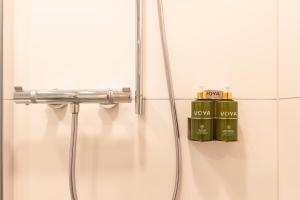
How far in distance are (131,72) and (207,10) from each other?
304 millimetres

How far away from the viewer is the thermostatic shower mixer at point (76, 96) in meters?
0.85

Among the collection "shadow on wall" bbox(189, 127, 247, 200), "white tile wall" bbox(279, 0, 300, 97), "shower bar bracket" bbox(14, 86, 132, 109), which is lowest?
"shadow on wall" bbox(189, 127, 247, 200)

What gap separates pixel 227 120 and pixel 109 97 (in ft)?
1.10

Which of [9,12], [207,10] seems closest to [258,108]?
[207,10]

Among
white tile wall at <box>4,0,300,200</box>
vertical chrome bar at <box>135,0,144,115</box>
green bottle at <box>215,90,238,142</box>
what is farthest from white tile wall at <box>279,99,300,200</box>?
vertical chrome bar at <box>135,0,144,115</box>

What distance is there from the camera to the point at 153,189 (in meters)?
0.93

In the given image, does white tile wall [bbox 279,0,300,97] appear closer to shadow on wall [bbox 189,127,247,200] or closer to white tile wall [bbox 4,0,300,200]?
white tile wall [bbox 4,0,300,200]

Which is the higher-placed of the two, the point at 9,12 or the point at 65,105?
the point at 9,12

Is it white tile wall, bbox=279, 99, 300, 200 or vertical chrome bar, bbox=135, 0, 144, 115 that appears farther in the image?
vertical chrome bar, bbox=135, 0, 144, 115

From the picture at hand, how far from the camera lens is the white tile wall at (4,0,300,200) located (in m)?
0.91

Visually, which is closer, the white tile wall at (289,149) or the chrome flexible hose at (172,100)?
the white tile wall at (289,149)

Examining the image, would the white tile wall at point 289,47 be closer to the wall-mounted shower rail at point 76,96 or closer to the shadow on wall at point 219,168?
the shadow on wall at point 219,168


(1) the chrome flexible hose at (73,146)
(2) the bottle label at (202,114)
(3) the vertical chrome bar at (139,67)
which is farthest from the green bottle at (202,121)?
(1) the chrome flexible hose at (73,146)

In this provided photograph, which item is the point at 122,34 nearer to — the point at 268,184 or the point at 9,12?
the point at 9,12
